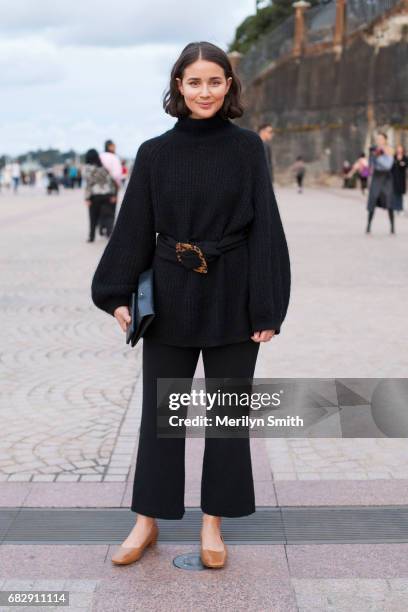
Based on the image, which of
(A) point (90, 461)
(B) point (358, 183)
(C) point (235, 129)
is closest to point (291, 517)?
(A) point (90, 461)

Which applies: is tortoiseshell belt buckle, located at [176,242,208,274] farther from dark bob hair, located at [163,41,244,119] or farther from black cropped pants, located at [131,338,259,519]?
dark bob hair, located at [163,41,244,119]

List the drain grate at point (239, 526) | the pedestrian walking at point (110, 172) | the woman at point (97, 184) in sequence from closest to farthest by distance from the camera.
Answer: the drain grate at point (239, 526) → the pedestrian walking at point (110, 172) → the woman at point (97, 184)

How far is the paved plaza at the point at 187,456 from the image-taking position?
139 inches

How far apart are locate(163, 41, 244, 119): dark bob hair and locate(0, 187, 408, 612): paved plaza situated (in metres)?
1.66

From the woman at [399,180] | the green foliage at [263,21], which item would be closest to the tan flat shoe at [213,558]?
the woman at [399,180]

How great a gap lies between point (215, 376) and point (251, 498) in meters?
0.50

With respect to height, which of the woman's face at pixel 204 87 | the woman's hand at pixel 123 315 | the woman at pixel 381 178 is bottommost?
the woman at pixel 381 178

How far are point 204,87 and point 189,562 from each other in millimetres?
1732

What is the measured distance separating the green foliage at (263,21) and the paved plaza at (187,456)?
214 ft

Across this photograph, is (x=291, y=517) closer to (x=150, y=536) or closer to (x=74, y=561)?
(x=150, y=536)

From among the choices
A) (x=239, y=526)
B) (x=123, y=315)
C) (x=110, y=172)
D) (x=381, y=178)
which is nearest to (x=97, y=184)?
(x=110, y=172)

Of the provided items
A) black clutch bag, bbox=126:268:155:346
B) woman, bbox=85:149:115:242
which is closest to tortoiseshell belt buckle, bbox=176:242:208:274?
black clutch bag, bbox=126:268:155:346

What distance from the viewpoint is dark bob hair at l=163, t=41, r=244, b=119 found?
138 inches

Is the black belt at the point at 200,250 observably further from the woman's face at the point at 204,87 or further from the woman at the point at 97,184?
the woman at the point at 97,184
